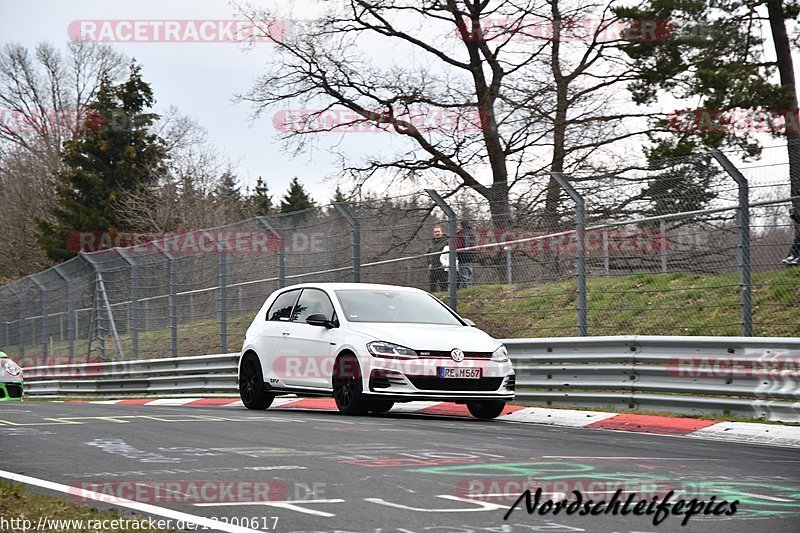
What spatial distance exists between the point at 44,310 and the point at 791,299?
2176 centimetres

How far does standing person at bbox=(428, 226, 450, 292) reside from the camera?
16664mm

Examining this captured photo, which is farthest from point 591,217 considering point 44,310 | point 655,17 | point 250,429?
point 44,310

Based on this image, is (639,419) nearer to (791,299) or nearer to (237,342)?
(791,299)

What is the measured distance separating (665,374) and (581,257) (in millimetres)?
2343

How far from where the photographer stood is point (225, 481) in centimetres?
705

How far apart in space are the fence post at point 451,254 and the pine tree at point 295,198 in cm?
7998

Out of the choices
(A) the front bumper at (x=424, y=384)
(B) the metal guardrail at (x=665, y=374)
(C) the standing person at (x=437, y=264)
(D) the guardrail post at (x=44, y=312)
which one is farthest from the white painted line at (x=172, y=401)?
(D) the guardrail post at (x=44, y=312)

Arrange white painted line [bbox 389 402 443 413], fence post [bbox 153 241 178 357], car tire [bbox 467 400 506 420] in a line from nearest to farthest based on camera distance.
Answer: car tire [bbox 467 400 506 420] < white painted line [bbox 389 402 443 413] < fence post [bbox 153 241 178 357]

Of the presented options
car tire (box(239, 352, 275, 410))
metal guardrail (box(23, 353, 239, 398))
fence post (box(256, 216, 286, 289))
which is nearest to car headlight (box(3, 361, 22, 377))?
metal guardrail (box(23, 353, 239, 398))

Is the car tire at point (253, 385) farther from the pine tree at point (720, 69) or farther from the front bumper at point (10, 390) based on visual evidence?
the pine tree at point (720, 69)

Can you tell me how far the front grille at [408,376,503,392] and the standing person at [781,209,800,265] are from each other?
3.23 metres

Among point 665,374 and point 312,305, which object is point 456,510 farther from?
point 312,305

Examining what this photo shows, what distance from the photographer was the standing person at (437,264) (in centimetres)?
1666

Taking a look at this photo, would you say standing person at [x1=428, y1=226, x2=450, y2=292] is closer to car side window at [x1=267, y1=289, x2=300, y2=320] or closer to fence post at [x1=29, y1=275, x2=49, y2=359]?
car side window at [x1=267, y1=289, x2=300, y2=320]
